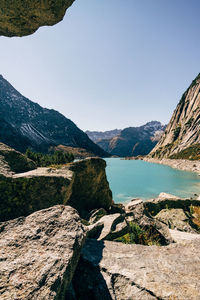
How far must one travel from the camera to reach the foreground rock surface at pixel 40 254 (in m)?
2.88

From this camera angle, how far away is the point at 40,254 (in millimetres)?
3670

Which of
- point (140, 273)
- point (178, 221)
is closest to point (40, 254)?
point (140, 273)

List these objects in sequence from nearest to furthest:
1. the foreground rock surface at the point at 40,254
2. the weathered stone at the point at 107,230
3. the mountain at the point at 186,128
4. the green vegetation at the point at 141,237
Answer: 1. the foreground rock surface at the point at 40,254
2. the green vegetation at the point at 141,237
3. the weathered stone at the point at 107,230
4. the mountain at the point at 186,128

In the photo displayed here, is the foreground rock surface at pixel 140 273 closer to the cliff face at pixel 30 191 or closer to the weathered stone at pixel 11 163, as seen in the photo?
the cliff face at pixel 30 191

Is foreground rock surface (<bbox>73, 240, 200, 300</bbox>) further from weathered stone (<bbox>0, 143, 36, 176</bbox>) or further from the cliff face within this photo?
weathered stone (<bbox>0, 143, 36, 176</bbox>)

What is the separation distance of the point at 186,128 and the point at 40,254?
149 metres

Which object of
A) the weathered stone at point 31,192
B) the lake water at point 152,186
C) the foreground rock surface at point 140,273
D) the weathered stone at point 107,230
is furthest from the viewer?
the lake water at point 152,186

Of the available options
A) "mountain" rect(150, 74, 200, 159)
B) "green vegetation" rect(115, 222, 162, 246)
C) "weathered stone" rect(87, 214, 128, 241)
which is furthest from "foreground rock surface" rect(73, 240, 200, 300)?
"mountain" rect(150, 74, 200, 159)

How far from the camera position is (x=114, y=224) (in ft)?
27.9

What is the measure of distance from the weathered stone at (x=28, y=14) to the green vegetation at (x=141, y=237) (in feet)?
44.1

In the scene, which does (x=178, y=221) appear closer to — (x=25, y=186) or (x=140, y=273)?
(x=140, y=273)

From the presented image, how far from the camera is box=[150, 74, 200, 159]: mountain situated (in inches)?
4396

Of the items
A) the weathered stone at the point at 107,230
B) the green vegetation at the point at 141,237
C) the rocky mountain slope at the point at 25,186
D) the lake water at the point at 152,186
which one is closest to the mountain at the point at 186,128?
the lake water at the point at 152,186

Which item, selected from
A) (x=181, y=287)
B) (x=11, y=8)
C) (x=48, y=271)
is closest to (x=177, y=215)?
(x=181, y=287)
